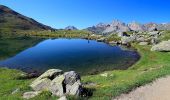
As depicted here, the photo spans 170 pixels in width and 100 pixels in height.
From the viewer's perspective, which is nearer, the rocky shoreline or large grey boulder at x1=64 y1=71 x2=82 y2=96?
large grey boulder at x1=64 y1=71 x2=82 y2=96

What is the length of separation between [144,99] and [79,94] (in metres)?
7.76

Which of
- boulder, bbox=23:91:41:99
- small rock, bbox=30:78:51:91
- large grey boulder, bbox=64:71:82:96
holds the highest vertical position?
large grey boulder, bbox=64:71:82:96

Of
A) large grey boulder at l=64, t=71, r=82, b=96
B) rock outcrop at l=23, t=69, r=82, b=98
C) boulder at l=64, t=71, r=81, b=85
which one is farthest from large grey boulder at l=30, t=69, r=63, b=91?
large grey boulder at l=64, t=71, r=82, b=96

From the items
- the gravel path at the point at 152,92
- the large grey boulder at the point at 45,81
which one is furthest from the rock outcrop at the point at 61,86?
the gravel path at the point at 152,92

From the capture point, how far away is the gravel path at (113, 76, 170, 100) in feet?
113

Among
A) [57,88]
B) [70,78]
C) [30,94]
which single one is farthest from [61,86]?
[30,94]

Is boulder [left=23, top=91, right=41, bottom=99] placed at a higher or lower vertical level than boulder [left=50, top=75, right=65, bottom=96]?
lower

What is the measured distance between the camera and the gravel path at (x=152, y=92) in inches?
1358

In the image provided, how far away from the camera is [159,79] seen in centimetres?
4269

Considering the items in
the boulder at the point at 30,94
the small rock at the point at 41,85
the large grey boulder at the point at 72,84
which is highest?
the large grey boulder at the point at 72,84

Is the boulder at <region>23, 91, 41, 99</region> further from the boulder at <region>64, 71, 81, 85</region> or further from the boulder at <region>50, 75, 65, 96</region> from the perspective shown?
the boulder at <region>64, 71, 81, 85</region>

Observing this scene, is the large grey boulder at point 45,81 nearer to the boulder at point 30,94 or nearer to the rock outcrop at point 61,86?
the rock outcrop at point 61,86

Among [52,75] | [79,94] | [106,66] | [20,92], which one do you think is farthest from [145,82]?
[106,66]

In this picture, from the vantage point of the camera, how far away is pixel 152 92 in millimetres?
36500
